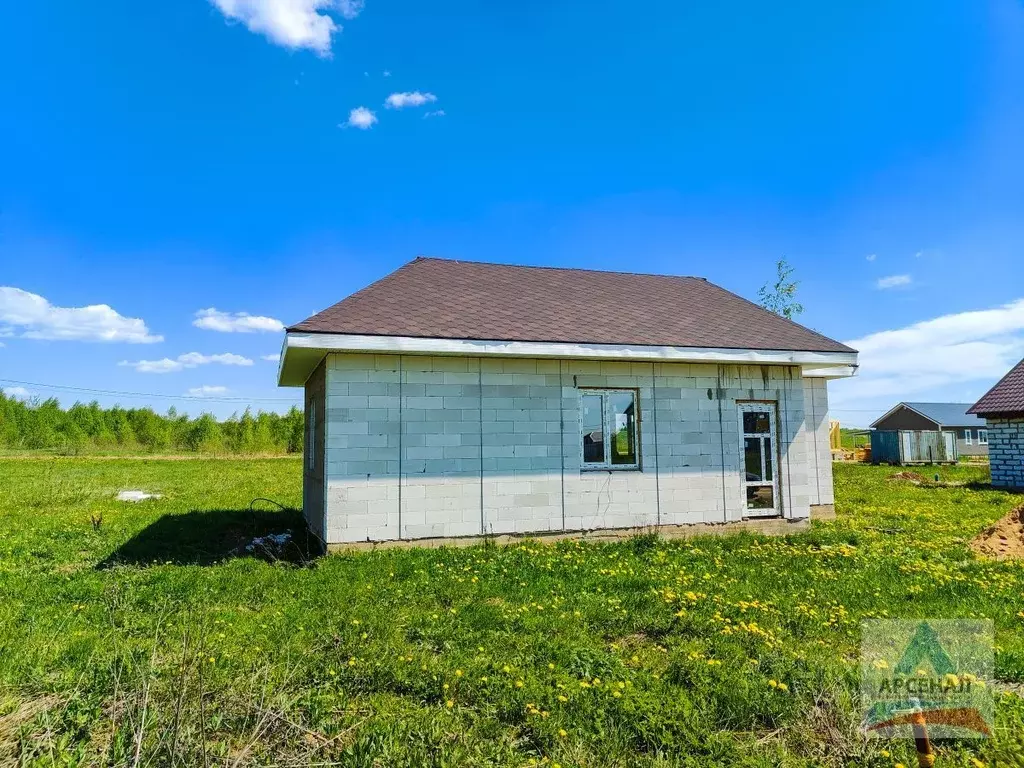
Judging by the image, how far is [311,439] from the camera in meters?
11.6

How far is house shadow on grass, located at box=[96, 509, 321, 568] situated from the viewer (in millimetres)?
8945

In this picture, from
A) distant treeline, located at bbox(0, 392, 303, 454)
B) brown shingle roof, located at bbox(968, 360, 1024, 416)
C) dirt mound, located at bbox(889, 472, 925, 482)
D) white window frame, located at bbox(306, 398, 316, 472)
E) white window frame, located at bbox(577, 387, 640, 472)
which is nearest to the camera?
white window frame, located at bbox(577, 387, 640, 472)

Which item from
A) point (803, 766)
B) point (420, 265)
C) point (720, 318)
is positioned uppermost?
point (420, 265)

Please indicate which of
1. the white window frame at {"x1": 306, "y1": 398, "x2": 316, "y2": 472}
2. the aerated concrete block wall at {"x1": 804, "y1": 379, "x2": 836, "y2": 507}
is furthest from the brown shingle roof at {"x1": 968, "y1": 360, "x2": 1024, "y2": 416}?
the white window frame at {"x1": 306, "y1": 398, "x2": 316, "y2": 472}

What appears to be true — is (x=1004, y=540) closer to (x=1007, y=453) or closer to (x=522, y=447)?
(x=522, y=447)

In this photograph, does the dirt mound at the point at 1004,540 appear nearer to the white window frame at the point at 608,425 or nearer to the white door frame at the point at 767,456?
the white door frame at the point at 767,456

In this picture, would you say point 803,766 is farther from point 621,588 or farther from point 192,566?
point 192,566

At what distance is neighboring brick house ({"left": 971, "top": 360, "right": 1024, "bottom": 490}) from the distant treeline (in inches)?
1604

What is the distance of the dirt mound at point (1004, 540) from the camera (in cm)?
896

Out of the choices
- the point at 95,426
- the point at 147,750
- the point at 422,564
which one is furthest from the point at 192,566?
the point at 95,426

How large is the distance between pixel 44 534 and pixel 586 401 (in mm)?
9971

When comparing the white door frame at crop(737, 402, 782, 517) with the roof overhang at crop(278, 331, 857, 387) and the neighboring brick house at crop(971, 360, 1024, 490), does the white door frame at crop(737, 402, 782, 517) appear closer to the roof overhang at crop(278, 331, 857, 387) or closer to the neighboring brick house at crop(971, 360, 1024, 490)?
the roof overhang at crop(278, 331, 857, 387)

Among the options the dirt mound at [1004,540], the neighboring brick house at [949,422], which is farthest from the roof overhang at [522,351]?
the neighboring brick house at [949,422]

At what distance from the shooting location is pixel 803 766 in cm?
324
